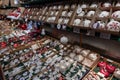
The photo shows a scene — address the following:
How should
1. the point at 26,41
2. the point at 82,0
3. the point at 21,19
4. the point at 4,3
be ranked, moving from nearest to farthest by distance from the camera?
the point at 82,0, the point at 26,41, the point at 21,19, the point at 4,3

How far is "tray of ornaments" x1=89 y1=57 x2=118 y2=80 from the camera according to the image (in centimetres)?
213

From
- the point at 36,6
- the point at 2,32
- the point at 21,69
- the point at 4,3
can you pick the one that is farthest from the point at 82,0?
the point at 4,3

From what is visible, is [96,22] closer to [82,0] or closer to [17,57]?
[82,0]

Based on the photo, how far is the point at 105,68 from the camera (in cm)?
221

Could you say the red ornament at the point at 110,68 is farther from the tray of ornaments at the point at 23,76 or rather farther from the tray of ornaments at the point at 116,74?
the tray of ornaments at the point at 23,76

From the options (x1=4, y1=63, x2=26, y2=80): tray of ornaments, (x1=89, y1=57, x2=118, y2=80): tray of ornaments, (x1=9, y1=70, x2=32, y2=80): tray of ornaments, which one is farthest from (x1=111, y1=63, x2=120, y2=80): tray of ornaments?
(x1=4, y1=63, x2=26, y2=80): tray of ornaments

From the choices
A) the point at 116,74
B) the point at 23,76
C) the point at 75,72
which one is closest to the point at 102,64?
the point at 116,74

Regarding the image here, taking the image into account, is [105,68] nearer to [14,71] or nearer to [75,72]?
[75,72]

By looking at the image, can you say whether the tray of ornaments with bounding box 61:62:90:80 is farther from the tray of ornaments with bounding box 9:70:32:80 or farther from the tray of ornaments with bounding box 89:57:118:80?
the tray of ornaments with bounding box 9:70:32:80

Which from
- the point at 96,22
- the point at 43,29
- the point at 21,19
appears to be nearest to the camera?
the point at 96,22

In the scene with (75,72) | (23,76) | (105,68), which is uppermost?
(105,68)

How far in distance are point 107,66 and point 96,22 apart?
696 millimetres

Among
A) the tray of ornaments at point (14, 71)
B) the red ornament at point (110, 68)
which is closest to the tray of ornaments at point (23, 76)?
the tray of ornaments at point (14, 71)

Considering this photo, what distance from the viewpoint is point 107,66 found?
2.22 metres
